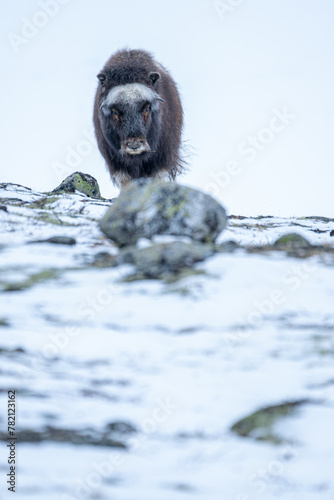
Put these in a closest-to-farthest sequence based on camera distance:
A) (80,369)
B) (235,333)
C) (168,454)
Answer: (168,454) < (80,369) < (235,333)

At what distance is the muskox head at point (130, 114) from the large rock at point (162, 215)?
3.83 metres

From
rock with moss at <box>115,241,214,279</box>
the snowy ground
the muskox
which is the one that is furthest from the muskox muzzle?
rock with moss at <box>115,241,214,279</box>

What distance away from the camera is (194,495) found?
2889 mm

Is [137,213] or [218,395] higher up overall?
[137,213]

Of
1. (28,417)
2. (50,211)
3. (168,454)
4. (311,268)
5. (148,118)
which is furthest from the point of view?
(148,118)

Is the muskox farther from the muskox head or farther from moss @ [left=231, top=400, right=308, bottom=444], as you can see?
moss @ [left=231, top=400, right=308, bottom=444]

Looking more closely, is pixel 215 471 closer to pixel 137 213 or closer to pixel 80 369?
pixel 80 369

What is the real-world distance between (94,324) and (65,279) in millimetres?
769

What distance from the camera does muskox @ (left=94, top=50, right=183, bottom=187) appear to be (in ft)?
30.6

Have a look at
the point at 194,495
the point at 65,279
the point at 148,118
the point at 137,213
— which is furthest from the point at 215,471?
the point at 148,118

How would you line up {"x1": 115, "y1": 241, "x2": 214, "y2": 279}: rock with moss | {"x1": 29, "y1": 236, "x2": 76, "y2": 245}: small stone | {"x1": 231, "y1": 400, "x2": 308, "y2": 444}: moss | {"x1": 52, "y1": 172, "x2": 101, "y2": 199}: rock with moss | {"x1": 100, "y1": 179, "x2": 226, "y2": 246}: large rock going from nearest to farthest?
1. {"x1": 231, "y1": 400, "x2": 308, "y2": 444}: moss
2. {"x1": 115, "y1": 241, "x2": 214, "y2": 279}: rock with moss
3. {"x1": 100, "y1": 179, "x2": 226, "y2": 246}: large rock
4. {"x1": 29, "y1": 236, "x2": 76, "y2": 245}: small stone
5. {"x1": 52, "y1": 172, "x2": 101, "y2": 199}: rock with moss

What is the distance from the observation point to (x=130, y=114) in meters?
9.29

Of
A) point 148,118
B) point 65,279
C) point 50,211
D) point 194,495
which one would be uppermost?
point 148,118

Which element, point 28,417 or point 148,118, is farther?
point 148,118
